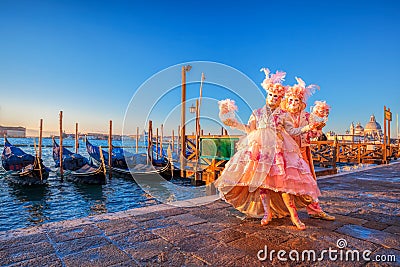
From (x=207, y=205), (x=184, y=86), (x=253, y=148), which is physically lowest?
(x=207, y=205)

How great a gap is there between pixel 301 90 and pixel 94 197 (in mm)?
7993

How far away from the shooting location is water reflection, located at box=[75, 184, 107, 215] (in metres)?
7.01

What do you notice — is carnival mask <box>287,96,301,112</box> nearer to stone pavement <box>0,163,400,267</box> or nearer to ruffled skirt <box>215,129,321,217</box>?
ruffled skirt <box>215,129,321,217</box>

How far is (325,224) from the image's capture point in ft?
7.89

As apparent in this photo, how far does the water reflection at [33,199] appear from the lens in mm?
6109

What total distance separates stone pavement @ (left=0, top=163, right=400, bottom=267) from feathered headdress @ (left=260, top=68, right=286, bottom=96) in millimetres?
1286

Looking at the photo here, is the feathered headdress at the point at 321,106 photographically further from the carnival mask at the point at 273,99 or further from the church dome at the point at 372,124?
the church dome at the point at 372,124

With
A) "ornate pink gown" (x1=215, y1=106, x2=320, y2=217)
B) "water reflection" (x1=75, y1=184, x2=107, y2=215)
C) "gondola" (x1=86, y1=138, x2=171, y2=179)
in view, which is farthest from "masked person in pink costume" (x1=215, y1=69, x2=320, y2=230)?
"gondola" (x1=86, y1=138, x2=171, y2=179)

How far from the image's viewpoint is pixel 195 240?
77.0 inches

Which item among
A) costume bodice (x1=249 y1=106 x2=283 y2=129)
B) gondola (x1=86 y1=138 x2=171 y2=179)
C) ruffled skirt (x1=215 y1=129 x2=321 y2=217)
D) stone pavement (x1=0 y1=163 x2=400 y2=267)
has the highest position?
costume bodice (x1=249 y1=106 x2=283 y2=129)

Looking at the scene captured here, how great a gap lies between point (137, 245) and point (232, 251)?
0.69m

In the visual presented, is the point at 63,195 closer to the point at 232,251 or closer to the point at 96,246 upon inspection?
the point at 96,246

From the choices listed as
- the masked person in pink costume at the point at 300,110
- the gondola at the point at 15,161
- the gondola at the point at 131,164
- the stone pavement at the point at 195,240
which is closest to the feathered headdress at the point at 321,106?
the masked person in pink costume at the point at 300,110

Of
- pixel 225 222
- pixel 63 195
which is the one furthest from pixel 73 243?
pixel 63 195
